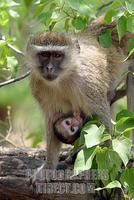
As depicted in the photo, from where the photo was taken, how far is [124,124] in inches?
159

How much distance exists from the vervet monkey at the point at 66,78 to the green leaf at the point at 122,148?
1.32 m

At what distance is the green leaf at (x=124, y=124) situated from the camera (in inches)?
158

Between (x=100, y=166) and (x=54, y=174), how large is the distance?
1.69 meters

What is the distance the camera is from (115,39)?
629cm

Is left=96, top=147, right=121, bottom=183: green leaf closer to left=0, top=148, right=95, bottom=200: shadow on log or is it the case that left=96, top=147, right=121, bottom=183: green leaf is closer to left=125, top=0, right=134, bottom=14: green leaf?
left=125, top=0, right=134, bottom=14: green leaf

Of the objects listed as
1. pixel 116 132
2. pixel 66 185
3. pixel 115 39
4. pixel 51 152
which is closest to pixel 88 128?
pixel 116 132

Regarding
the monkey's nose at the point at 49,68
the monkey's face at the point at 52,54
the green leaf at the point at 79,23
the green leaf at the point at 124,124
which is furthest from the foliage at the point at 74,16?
the green leaf at the point at 124,124

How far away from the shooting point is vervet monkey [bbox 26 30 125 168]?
17.8 ft

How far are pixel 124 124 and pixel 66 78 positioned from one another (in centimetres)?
167

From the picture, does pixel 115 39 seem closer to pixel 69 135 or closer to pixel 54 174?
pixel 69 135

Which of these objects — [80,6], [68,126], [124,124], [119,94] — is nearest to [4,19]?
[68,126]

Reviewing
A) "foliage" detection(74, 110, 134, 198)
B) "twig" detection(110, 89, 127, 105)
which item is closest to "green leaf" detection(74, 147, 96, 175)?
"foliage" detection(74, 110, 134, 198)

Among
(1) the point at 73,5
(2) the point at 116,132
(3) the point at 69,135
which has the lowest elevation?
(3) the point at 69,135

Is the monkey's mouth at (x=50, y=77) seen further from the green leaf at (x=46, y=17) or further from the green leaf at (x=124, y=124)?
the green leaf at (x=124, y=124)
